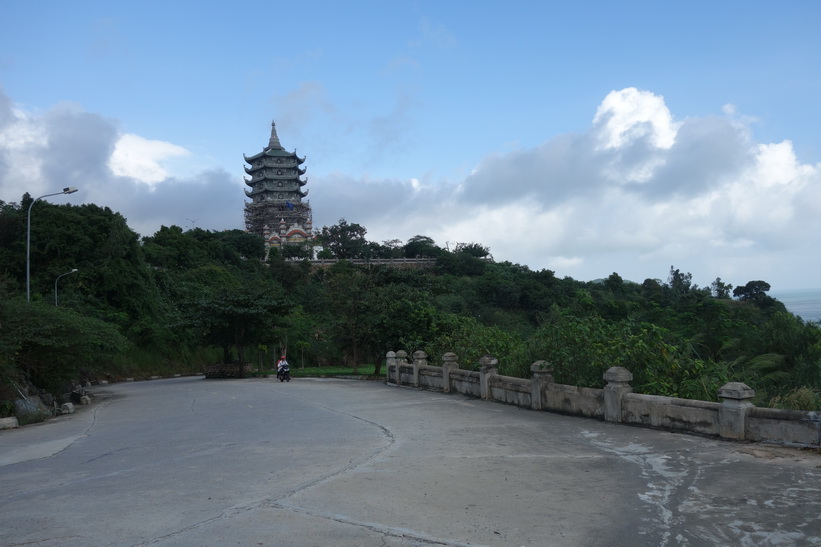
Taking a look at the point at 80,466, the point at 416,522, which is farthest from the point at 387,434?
the point at 416,522

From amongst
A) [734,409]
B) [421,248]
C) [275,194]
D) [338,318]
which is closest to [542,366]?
[734,409]

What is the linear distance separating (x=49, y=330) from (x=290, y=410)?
327 inches

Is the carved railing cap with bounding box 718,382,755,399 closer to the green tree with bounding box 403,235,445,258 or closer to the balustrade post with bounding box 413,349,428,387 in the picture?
the balustrade post with bounding box 413,349,428,387

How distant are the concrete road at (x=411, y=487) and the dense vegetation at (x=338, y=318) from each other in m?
2.53

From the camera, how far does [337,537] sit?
212 inches

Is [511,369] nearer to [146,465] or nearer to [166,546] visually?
[146,465]

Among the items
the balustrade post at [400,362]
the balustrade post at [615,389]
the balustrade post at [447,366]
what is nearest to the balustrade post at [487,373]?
the balustrade post at [447,366]

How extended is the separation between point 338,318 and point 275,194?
7158cm

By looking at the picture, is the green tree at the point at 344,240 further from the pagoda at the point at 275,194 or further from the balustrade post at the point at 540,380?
the balustrade post at the point at 540,380

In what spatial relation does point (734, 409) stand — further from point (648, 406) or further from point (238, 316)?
point (238, 316)

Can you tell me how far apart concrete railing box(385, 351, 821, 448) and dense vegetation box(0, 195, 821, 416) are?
650 mm

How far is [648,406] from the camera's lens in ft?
35.9

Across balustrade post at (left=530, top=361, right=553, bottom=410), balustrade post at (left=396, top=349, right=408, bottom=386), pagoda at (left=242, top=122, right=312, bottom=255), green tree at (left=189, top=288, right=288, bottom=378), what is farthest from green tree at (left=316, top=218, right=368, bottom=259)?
balustrade post at (left=530, top=361, right=553, bottom=410)

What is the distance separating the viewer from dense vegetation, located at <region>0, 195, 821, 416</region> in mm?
13539
